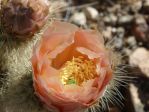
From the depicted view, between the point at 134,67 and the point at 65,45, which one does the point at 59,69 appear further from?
the point at 134,67

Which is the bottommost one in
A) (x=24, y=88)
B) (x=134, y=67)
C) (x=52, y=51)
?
(x=134, y=67)

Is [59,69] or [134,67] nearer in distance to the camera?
[59,69]

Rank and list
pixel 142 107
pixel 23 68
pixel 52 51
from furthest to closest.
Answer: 1. pixel 142 107
2. pixel 23 68
3. pixel 52 51

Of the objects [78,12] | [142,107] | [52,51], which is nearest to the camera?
[52,51]

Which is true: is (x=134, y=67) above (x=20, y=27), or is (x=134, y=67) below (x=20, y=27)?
below

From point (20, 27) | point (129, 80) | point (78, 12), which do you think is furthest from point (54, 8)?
point (78, 12)

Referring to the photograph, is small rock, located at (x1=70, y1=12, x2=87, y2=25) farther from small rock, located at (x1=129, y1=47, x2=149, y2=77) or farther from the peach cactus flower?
the peach cactus flower
